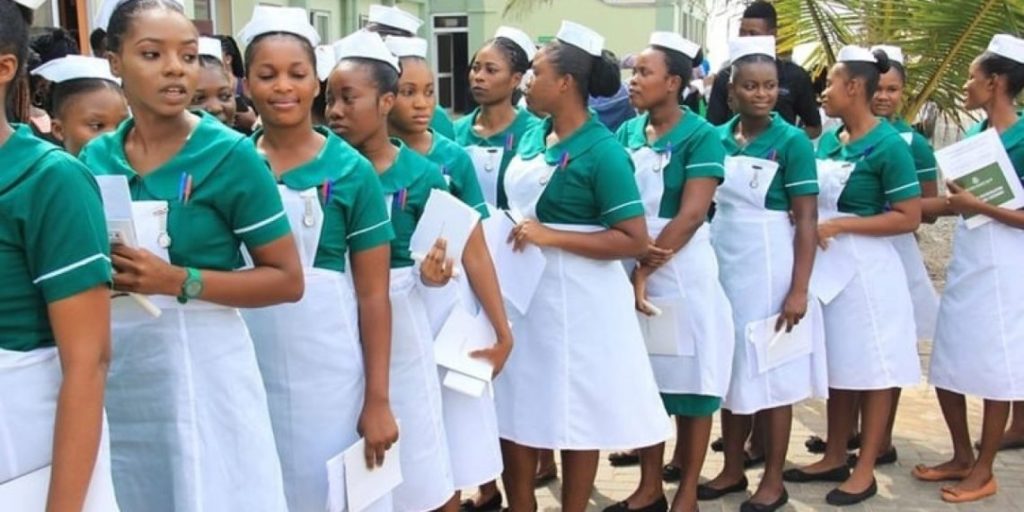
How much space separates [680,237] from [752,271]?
47 cm

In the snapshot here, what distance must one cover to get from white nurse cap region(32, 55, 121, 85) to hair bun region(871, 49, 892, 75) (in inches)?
114

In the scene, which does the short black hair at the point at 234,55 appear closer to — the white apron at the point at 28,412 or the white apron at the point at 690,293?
the white apron at the point at 690,293

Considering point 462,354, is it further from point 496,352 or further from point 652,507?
point 652,507

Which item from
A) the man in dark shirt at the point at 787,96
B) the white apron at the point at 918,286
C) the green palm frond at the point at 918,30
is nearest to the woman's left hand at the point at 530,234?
the man in dark shirt at the point at 787,96

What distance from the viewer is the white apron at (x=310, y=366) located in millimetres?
2412

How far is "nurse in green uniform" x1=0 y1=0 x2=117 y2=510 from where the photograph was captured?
5.29 ft

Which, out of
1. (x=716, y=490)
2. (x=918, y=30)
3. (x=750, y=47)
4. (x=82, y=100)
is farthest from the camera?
(x=918, y=30)

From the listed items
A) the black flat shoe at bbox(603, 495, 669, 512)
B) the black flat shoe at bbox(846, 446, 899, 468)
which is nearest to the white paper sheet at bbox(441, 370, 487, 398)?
the black flat shoe at bbox(603, 495, 669, 512)

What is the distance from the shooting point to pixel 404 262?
282 centimetres

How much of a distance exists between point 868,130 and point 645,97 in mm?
999

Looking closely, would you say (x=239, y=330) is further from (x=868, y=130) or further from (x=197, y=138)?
(x=868, y=130)

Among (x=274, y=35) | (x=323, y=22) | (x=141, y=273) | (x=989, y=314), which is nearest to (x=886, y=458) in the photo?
(x=989, y=314)

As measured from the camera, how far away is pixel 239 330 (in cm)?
216

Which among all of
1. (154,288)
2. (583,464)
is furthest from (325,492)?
(583,464)
